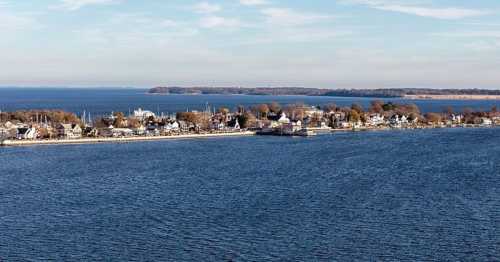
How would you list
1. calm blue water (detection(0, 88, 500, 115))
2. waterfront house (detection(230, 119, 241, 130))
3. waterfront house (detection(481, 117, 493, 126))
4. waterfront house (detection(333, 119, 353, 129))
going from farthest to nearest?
calm blue water (detection(0, 88, 500, 115))
waterfront house (detection(481, 117, 493, 126))
waterfront house (detection(333, 119, 353, 129))
waterfront house (detection(230, 119, 241, 130))

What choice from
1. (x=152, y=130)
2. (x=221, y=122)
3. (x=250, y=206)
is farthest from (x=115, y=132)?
(x=250, y=206)

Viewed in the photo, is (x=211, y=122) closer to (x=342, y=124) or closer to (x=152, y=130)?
(x=152, y=130)

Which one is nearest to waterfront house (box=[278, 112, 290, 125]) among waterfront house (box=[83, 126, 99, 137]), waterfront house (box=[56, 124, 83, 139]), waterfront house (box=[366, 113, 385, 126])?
waterfront house (box=[366, 113, 385, 126])

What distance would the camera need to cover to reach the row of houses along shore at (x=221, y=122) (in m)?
24.0

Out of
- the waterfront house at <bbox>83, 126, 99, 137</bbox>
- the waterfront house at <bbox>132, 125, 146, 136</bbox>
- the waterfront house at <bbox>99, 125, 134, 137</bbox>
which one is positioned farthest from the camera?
the waterfront house at <bbox>132, 125, 146, 136</bbox>

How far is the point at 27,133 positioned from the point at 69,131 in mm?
1532

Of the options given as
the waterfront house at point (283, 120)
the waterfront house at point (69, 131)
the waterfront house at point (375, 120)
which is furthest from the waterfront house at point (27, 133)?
the waterfront house at point (375, 120)

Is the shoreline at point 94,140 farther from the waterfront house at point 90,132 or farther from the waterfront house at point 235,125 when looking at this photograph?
the waterfront house at point 235,125

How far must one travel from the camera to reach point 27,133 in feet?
73.8

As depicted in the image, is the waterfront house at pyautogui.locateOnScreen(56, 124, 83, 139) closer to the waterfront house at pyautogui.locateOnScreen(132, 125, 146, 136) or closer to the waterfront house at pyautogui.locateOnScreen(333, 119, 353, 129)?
the waterfront house at pyautogui.locateOnScreen(132, 125, 146, 136)

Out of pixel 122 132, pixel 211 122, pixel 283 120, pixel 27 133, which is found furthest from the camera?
pixel 283 120

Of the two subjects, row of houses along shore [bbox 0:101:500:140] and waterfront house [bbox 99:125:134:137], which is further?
row of houses along shore [bbox 0:101:500:140]

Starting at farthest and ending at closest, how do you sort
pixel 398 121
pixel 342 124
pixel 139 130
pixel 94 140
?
pixel 398 121
pixel 342 124
pixel 139 130
pixel 94 140

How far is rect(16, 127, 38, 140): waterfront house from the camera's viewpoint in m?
22.3
